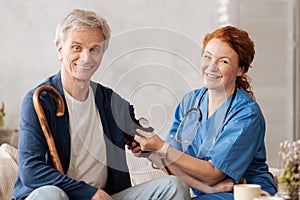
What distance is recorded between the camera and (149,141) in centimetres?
218

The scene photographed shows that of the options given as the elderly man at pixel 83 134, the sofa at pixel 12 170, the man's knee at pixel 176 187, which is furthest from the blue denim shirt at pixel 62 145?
the man's knee at pixel 176 187

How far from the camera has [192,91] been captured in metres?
2.35

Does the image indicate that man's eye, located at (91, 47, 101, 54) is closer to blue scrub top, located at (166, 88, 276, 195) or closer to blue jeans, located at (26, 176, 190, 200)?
blue scrub top, located at (166, 88, 276, 195)

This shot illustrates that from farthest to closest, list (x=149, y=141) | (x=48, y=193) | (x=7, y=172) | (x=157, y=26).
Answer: (x=157, y=26) → (x=7, y=172) → (x=149, y=141) → (x=48, y=193)

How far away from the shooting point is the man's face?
7.00ft

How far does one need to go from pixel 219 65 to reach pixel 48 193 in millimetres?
860

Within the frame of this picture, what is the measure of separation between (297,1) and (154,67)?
2000mm

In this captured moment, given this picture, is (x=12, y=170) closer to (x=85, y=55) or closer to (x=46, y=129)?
(x=46, y=129)

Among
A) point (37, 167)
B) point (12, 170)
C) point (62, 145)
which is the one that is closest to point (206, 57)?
point (62, 145)

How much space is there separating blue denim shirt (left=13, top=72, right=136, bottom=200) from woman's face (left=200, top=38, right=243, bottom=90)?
13.8 inches

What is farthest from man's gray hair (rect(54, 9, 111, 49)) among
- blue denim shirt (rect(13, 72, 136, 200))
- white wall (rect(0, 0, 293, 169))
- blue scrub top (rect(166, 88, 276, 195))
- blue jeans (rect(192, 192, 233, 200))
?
white wall (rect(0, 0, 293, 169))

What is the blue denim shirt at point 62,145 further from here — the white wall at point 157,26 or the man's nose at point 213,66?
the white wall at point 157,26

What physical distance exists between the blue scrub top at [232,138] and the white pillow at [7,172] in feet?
2.17

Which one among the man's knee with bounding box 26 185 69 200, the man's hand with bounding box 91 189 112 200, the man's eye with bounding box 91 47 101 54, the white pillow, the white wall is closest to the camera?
the man's knee with bounding box 26 185 69 200
